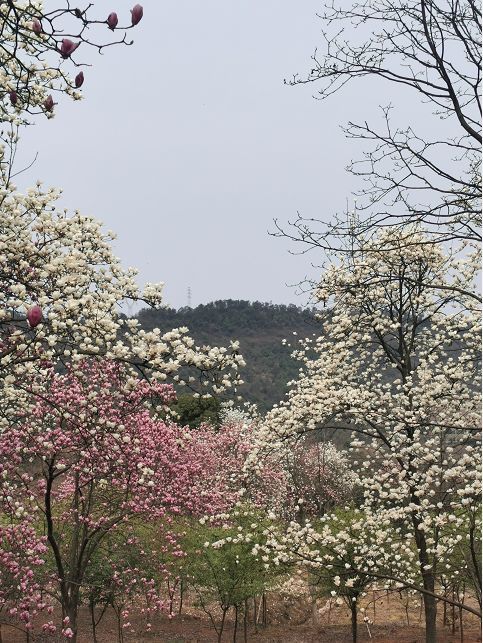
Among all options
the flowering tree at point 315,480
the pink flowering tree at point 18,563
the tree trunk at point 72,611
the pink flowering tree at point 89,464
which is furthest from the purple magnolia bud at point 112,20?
the flowering tree at point 315,480

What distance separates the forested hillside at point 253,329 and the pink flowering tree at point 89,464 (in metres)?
45.4

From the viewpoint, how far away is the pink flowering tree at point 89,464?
9.82 metres

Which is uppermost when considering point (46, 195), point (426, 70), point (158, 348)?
point (426, 70)

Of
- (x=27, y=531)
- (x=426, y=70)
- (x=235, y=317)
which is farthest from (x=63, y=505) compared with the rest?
(x=235, y=317)

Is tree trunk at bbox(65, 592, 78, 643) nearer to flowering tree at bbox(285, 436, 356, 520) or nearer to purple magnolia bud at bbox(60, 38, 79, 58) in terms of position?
purple magnolia bud at bbox(60, 38, 79, 58)

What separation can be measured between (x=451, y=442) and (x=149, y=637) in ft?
63.2

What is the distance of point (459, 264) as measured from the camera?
1054cm

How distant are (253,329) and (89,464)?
71269mm

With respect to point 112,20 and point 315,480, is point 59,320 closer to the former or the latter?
point 112,20

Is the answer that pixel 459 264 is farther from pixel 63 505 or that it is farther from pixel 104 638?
pixel 104 638

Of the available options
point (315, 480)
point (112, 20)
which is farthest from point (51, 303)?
point (315, 480)


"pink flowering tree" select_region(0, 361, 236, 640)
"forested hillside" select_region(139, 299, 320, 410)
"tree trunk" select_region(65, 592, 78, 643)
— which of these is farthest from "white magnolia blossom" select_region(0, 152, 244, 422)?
"forested hillside" select_region(139, 299, 320, 410)

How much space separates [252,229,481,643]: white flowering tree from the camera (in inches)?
320

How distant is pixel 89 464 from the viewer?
11000 mm
